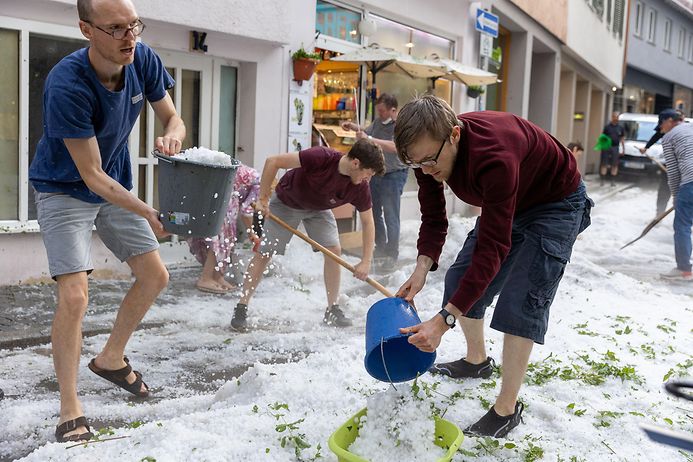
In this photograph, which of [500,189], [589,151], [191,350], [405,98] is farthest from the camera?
[589,151]

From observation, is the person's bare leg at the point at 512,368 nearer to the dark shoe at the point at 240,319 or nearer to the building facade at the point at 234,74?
the dark shoe at the point at 240,319

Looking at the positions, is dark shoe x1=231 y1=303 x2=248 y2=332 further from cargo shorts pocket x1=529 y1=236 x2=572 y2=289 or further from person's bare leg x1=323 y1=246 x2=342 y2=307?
cargo shorts pocket x1=529 y1=236 x2=572 y2=289

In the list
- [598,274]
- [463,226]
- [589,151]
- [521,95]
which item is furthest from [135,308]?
[589,151]

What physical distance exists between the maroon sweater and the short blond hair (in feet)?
0.50

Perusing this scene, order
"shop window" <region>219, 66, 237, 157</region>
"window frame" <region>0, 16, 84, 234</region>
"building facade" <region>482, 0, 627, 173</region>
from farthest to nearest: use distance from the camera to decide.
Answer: "building facade" <region>482, 0, 627, 173</region>, "shop window" <region>219, 66, 237, 157</region>, "window frame" <region>0, 16, 84, 234</region>

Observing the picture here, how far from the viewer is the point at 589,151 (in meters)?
30.8

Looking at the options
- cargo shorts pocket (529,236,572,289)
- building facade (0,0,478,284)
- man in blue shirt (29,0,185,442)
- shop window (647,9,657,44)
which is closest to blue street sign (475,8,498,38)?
building facade (0,0,478,284)

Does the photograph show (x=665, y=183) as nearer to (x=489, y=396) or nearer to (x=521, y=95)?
(x=521, y=95)

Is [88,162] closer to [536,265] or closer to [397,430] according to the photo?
[397,430]

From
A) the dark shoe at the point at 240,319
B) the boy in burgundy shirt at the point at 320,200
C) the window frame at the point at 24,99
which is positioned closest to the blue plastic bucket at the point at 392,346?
the boy in burgundy shirt at the point at 320,200

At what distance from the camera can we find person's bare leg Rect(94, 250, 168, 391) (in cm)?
391

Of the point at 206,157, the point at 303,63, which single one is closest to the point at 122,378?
the point at 206,157

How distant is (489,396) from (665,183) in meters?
11.1

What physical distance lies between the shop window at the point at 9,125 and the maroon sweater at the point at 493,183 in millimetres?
4356
